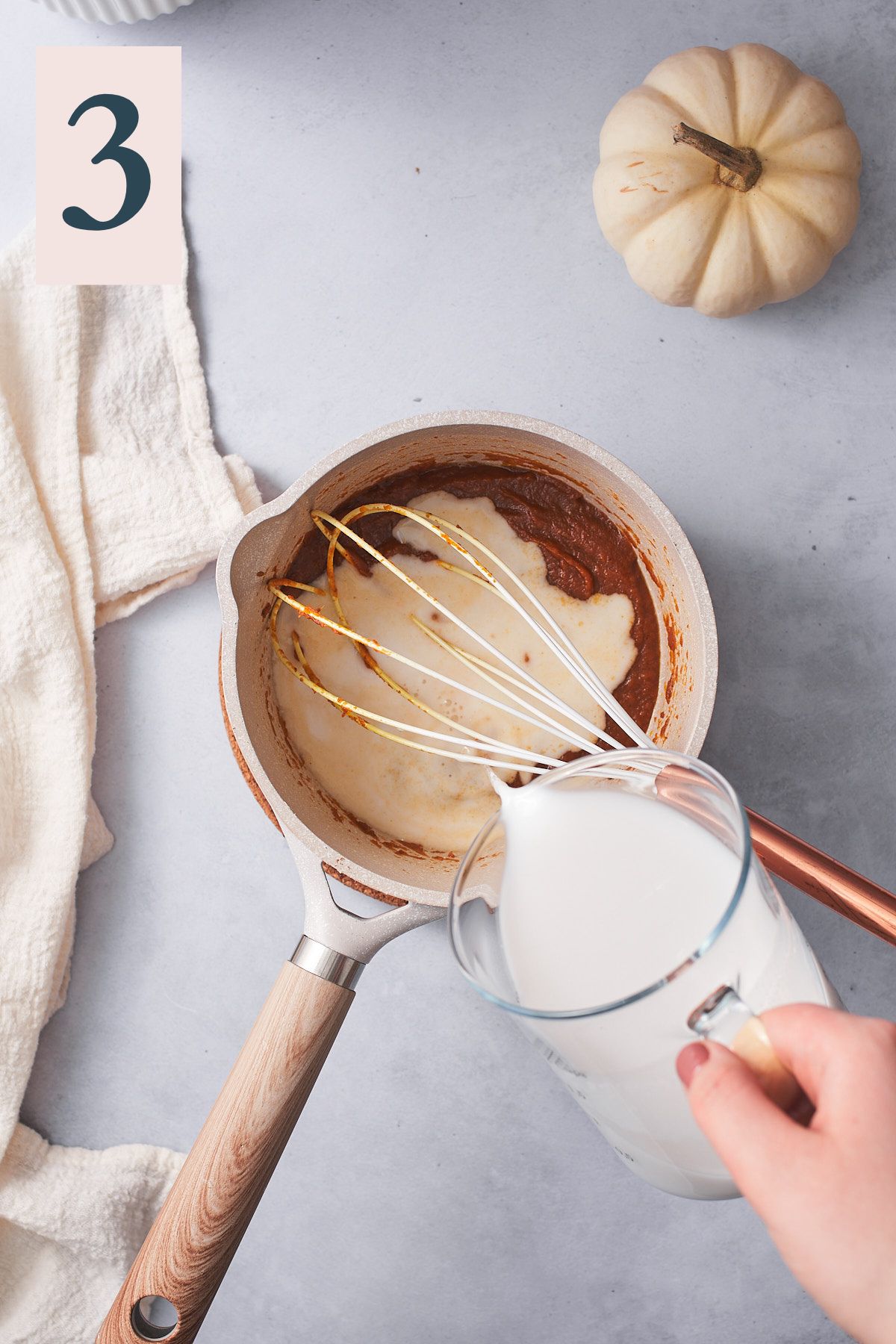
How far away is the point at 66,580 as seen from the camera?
2.86 feet

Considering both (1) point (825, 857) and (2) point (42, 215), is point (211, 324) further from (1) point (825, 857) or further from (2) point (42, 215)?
(1) point (825, 857)

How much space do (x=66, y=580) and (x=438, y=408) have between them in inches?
13.6

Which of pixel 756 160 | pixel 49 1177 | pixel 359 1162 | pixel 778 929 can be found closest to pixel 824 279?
pixel 756 160

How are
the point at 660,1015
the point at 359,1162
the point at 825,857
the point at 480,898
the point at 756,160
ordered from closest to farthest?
the point at 660,1015 < the point at 480,898 < the point at 825,857 < the point at 756,160 < the point at 359,1162

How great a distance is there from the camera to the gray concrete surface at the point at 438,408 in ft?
2.92

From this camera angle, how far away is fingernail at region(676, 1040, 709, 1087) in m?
0.45

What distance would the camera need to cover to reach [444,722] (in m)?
0.82

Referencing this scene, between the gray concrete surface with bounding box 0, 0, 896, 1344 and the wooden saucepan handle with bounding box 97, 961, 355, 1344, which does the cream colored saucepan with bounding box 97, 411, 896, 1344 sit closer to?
the wooden saucepan handle with bounding box 97, 961, 355, 1344

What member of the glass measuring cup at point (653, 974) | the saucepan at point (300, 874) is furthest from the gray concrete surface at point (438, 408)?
the glass measuring cup at point (653, 974)

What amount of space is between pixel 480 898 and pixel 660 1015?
0.14 meters

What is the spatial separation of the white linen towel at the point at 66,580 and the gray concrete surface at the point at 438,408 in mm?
30

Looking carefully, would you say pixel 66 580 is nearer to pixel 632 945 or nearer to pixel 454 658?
pixel 454 658

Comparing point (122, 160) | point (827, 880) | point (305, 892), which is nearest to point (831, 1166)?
point (827, 880)

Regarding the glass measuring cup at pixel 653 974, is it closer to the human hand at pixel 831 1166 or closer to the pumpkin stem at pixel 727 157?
the human hand at pixel 831 1166
